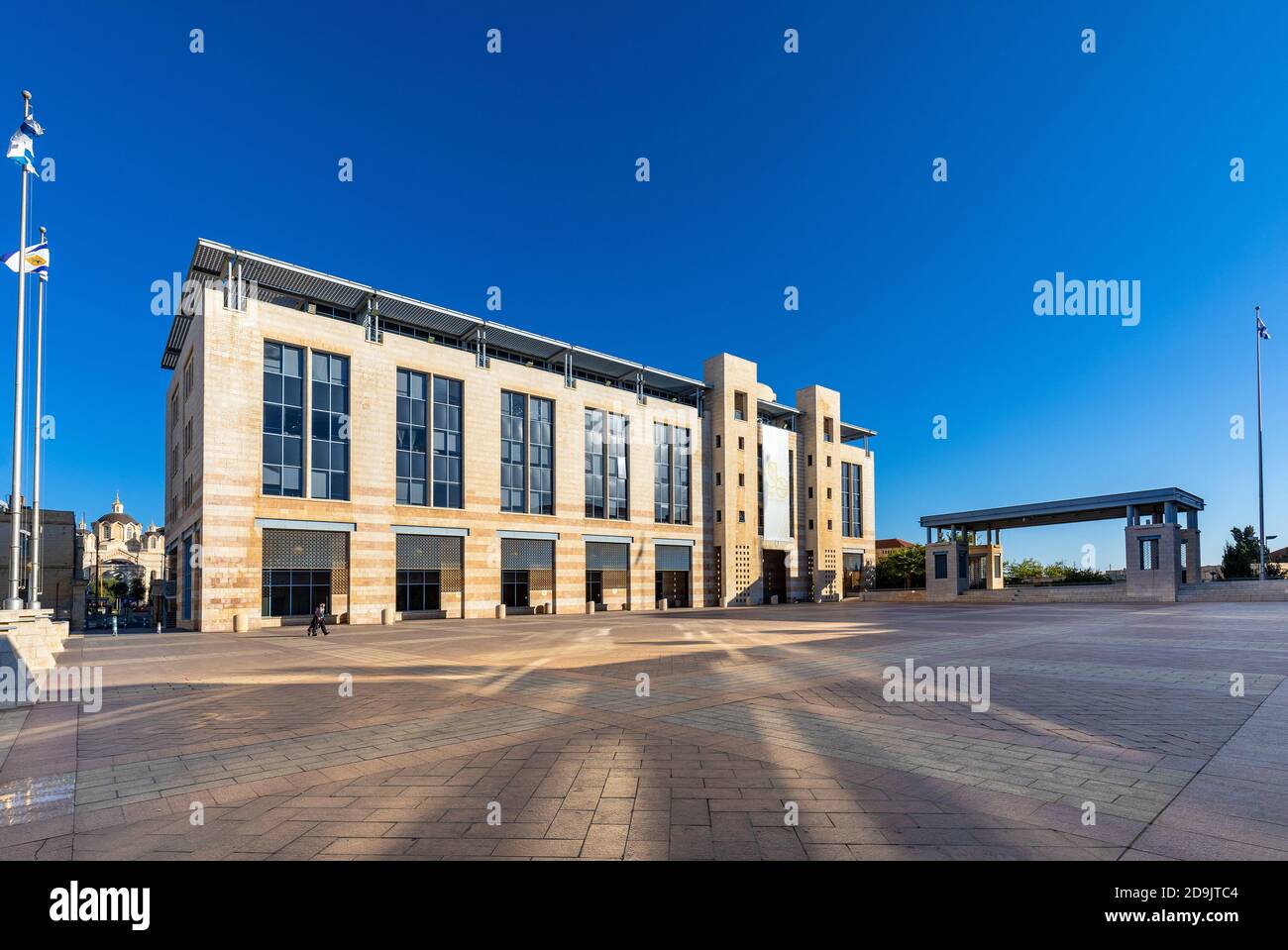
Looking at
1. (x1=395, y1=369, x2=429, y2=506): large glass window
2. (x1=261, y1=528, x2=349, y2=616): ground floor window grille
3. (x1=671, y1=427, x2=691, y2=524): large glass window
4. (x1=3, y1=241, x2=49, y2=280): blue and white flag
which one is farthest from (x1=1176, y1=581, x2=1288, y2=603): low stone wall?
(x1=3, y1=241, x2=49, y2=280): blue and white flag

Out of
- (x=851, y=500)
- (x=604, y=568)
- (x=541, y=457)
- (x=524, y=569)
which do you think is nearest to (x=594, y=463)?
(x=541, y=457)

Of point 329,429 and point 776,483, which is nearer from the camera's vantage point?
point 329,429

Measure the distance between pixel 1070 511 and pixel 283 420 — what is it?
159 feet

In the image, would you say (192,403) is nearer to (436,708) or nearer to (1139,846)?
(436,708)

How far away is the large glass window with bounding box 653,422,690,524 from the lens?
162ft

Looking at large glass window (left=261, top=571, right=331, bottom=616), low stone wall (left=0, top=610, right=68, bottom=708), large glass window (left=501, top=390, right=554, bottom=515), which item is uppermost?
large glass window (left=501, top=390, right=554, bottom=515)

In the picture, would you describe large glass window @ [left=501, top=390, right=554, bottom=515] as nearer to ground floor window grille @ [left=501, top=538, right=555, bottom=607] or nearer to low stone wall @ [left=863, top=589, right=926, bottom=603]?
ground floor window grille @ [left=501, top=538, right=555, bottom=607]

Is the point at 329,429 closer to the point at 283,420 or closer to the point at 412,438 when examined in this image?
the point at 283,420

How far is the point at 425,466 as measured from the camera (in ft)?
119

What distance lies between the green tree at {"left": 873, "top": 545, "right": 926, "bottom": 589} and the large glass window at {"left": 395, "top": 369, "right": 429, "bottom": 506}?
43.7 m

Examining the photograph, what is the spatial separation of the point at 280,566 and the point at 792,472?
135ft

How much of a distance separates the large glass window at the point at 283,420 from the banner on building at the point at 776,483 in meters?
35.8
